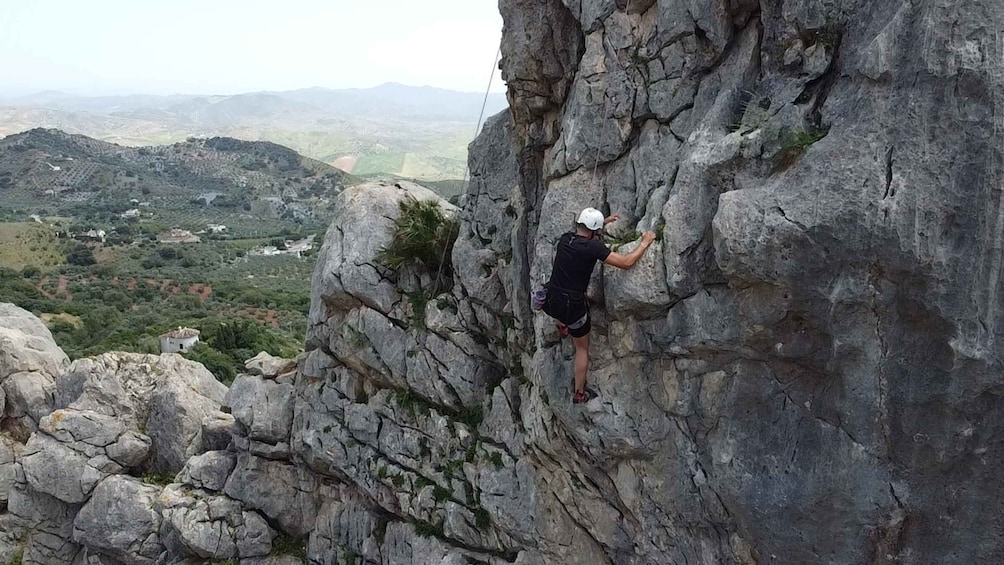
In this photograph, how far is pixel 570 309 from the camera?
9.19 metres

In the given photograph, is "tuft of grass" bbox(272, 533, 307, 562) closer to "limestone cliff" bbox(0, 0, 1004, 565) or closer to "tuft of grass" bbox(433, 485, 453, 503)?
"limestone cliff" bbox(0, 0, 1004, 565)

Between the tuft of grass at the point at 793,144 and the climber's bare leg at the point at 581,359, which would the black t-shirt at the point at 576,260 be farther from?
the tuft of grass at the point at 793,144

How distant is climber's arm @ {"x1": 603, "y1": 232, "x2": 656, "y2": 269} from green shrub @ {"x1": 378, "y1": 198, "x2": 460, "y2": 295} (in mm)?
5380

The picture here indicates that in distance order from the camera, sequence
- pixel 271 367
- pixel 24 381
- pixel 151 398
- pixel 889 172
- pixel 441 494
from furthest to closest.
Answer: pixel 24 381
pixel 151 398
pixel 271 367
pixel 441 494
pixel 889 172

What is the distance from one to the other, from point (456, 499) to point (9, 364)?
17093 millimetres

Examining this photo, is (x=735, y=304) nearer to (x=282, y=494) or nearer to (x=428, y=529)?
(x=428, y=529)

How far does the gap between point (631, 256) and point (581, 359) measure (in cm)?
194

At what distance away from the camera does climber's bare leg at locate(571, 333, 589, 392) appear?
9.64 m

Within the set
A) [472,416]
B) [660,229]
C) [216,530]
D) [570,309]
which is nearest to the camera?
[660,229]

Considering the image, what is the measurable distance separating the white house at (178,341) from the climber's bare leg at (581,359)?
109 feet

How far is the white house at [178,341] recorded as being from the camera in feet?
123

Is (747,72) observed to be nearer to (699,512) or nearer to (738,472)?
(738,472)

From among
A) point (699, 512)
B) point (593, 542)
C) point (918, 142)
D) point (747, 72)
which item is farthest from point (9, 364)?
point (918, 142)

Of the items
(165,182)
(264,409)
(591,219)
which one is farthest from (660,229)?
(165,182)
